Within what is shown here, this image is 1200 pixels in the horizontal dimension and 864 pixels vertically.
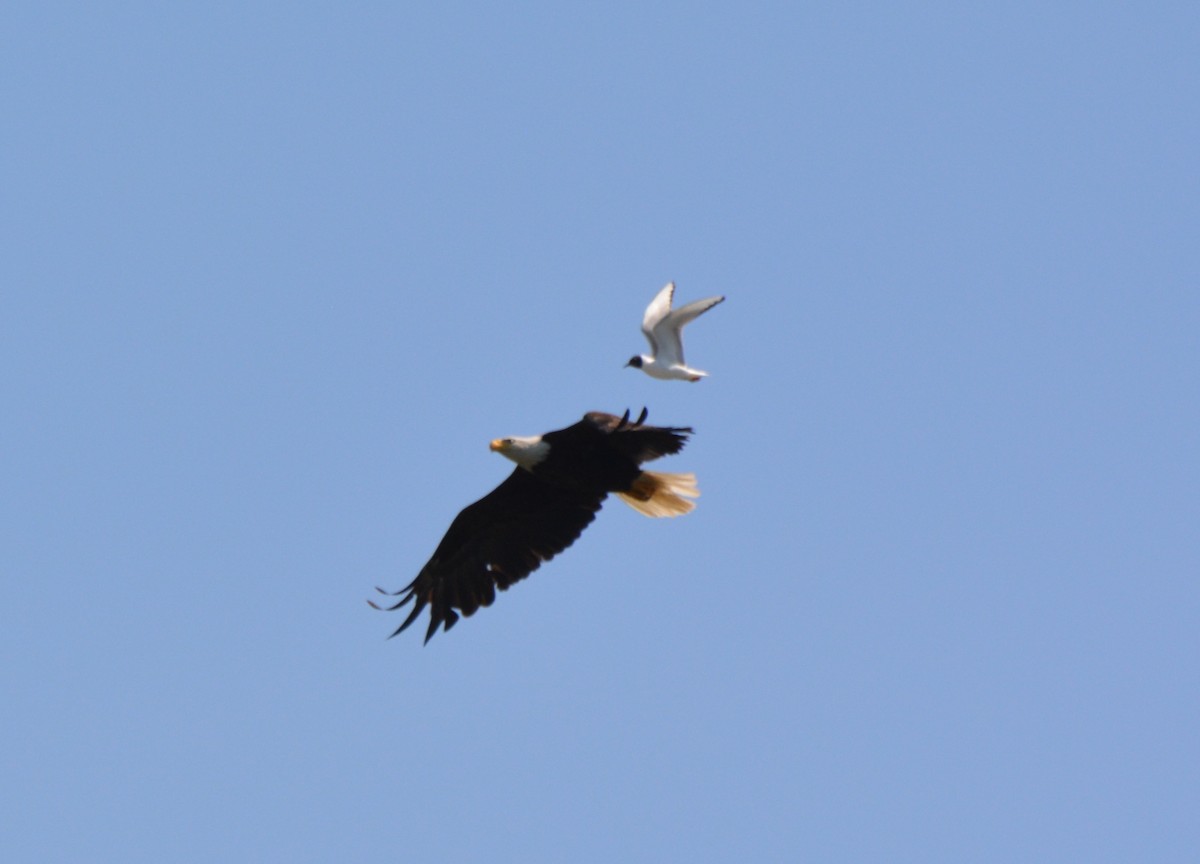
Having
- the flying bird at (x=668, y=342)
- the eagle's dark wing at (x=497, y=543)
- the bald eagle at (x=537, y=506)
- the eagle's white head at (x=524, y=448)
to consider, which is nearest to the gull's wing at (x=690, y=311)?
the flying bird at (x=668, y=342)

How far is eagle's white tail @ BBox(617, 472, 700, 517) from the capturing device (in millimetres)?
13125

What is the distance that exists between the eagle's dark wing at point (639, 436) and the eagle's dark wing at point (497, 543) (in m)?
0.72

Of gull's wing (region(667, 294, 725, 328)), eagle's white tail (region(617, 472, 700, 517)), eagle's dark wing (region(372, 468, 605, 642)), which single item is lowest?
eagle's dark wing (region(372, 468, 605, 642))

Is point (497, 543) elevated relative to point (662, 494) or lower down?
lower down

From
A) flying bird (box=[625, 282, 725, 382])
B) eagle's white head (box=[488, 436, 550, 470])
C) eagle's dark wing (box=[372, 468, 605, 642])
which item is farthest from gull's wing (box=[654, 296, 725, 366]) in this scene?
eagle's dark wing (box=[372, 468, 605, 642])

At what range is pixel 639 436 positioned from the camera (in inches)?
471

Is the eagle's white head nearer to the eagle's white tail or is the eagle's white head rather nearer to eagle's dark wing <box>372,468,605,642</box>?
eagle's dark wing <box>372,468,605,642</box>

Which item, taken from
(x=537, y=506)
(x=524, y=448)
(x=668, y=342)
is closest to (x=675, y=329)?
(x=668, y=342)

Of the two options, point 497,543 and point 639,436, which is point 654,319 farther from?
point 497,543

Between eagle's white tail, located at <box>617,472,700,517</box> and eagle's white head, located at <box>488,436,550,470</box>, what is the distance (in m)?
1.07

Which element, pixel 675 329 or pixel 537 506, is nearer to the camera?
pixel 675 329

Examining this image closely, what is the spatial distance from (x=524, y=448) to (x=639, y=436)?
775 millimetres

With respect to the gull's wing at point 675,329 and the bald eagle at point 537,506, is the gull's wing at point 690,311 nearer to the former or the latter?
the gull's wing at point 675,329

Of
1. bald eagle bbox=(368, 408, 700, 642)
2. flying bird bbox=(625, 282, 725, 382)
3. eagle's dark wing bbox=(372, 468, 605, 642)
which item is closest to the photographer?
flying bird bbox=(625, 282, 725, 382)
